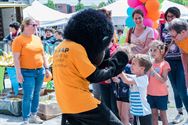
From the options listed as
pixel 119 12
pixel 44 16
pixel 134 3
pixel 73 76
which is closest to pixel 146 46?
pixel 134 3

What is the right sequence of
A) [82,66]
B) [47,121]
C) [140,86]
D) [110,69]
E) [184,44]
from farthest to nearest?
1. [47,121]
2. [184,44]
3. [140,86]
4. [110,69]
5. [82,66]

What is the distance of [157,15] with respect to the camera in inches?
220

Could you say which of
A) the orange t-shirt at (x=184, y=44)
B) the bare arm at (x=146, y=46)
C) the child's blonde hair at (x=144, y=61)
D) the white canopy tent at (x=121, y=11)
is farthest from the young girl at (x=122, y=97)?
the white canopy tent at (x=121, y=11)

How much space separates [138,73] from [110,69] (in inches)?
39.3

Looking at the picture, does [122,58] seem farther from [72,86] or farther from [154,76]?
[154,76]

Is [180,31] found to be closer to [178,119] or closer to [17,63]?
[178,119]

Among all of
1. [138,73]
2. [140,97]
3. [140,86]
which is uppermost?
[138,73]

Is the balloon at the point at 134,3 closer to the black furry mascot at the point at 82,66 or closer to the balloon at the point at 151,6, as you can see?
the balloon at the point at 151,6

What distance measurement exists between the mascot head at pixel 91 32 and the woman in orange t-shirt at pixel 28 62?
217 cm

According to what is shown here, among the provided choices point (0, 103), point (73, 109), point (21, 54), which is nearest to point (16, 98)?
point (0, 103)

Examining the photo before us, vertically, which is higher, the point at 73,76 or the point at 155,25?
the point at 155,25

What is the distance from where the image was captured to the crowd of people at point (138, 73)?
4109 mm

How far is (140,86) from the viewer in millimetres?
4082

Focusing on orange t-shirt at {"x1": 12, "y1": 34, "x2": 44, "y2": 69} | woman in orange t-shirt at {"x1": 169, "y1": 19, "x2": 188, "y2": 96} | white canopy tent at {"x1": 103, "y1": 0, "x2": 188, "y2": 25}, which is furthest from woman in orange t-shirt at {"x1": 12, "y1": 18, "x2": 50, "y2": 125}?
white canopy tent at {"x1": 103, "y1": 0, "x2": 188, "y2": 25}
